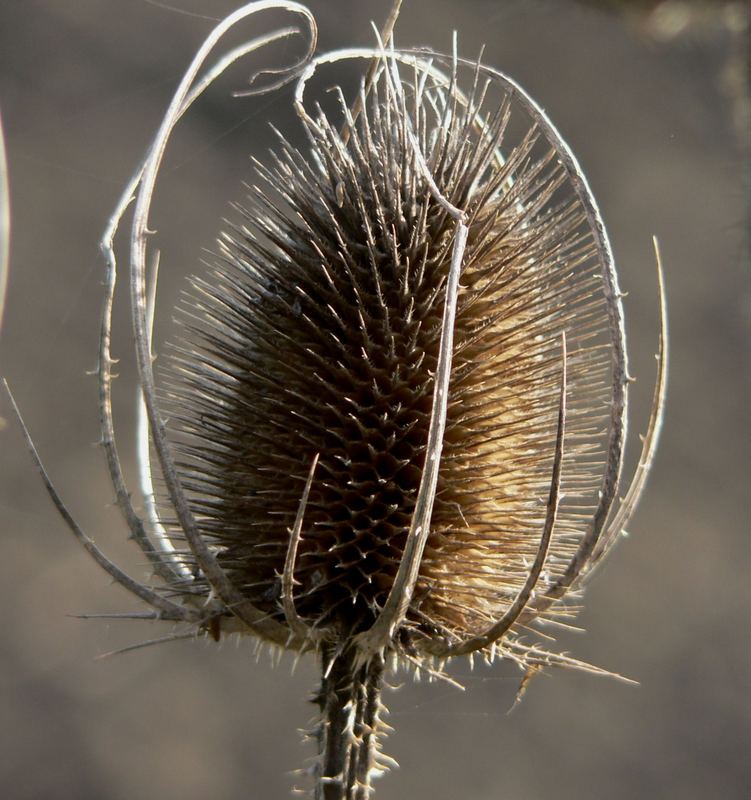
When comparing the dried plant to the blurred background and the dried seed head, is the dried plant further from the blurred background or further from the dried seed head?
the blurred background

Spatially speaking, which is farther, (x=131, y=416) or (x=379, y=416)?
(x=131, y=416)

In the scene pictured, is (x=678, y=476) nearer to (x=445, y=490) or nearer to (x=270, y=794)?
(x=270, y=794)

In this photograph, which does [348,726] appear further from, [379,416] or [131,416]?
[131,416]

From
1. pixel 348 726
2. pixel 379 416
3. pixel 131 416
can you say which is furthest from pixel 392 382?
pixel 131 416

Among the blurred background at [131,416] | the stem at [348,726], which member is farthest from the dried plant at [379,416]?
the blurred background at [131,416]

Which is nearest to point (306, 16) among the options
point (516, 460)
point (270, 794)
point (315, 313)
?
point (315, 313)

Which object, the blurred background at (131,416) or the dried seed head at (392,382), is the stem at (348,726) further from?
the blurred background at (131,416)

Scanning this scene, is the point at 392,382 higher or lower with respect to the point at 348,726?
higher
